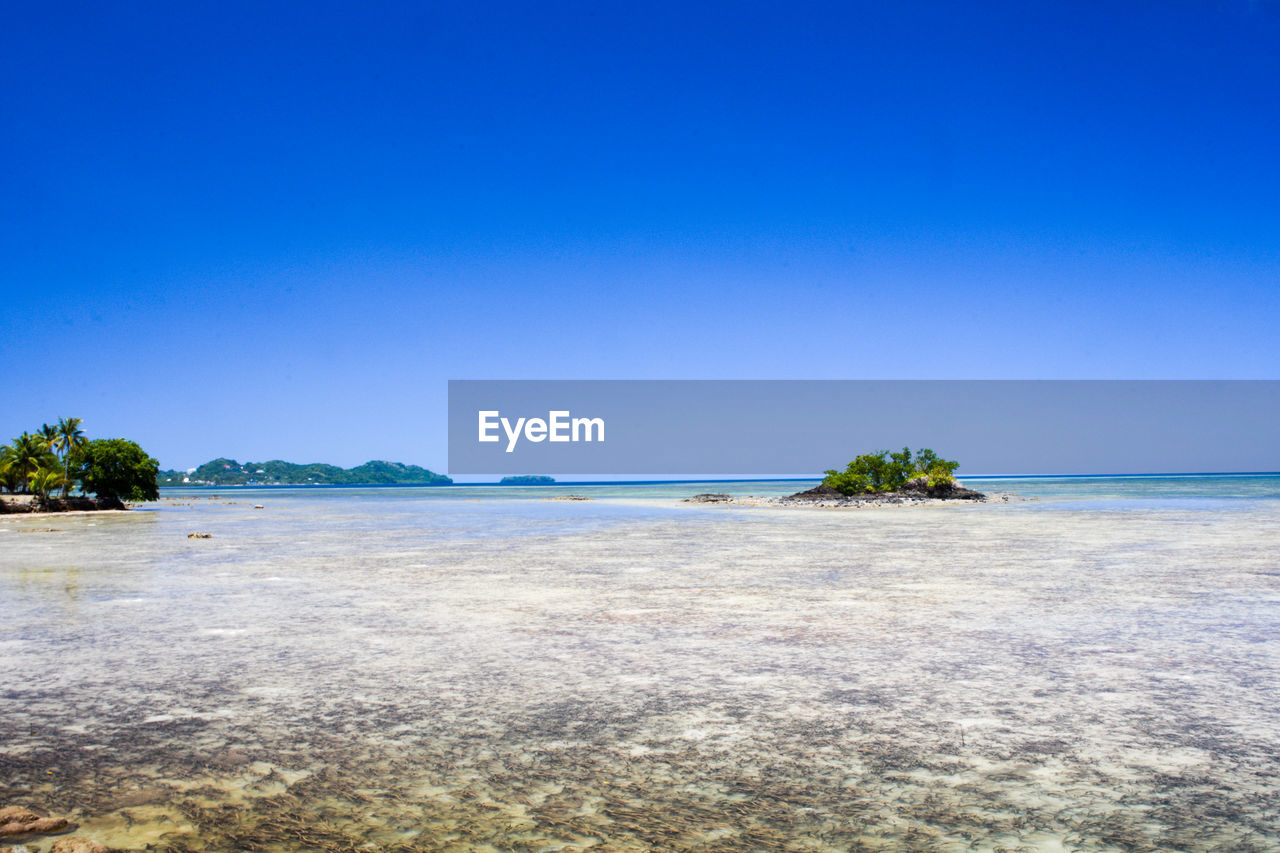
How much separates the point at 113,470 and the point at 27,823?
75512 mm

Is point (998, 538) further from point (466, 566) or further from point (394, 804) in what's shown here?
point (394, 804)

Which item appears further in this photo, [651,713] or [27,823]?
[651,713]

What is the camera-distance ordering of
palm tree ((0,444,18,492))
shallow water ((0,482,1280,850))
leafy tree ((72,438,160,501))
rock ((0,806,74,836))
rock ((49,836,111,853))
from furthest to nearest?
palm tree ((0,444,18,492))
leafy tree ((72,438,160,501))
shallow water ((0,482,1280,850))
rock ((0,806,74,836))
rock ((49,836,111,853))

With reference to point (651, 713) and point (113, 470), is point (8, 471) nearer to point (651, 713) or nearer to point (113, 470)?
point (113, 470)

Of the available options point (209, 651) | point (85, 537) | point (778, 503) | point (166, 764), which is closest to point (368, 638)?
point (209, 651)

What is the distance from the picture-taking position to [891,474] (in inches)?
2699

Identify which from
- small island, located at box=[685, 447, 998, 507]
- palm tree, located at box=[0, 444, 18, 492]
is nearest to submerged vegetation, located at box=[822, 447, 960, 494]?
small island, located at box=[685, 447, 998, 507]

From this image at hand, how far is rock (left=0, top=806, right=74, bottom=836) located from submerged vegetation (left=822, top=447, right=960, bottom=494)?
210 ft

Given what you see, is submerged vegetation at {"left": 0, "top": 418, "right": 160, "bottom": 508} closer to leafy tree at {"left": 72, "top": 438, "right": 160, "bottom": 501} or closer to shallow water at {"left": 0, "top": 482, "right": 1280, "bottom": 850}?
leafy tree at {"left": 72, "top": 438, "right": 160, "bottom": 501}

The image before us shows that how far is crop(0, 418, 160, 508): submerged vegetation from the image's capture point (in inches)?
2667

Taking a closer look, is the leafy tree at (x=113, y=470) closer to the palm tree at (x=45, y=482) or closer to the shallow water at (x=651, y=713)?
the palm tree at (x=45, y=482)

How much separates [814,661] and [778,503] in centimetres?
5215

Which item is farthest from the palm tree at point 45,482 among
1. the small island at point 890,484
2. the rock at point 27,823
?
the rock at point 27,823

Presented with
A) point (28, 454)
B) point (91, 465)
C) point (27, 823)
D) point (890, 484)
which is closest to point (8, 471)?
point (28, 454)
